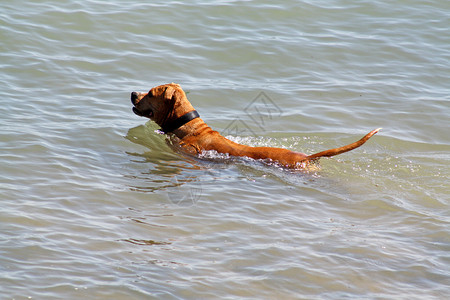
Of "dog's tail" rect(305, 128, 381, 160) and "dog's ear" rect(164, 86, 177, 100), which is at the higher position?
"dog's ear" rect(164, 86, 177, 100)

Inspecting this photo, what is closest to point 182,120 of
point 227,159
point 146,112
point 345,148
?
point 146,112

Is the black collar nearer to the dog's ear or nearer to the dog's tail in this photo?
the dog's ear

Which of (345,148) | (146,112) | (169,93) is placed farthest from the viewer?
(146,112)

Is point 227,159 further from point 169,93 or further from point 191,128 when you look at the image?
point 169,93

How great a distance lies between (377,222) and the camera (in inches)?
230

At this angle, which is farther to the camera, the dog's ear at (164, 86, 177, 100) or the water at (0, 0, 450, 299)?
the dog's ear at (164, 86, 177, 100)

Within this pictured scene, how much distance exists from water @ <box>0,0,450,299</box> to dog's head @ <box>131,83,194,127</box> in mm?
377

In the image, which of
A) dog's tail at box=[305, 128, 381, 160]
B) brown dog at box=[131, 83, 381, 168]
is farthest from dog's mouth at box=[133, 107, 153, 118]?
dog's tail at box=[305, 128, 381, 160]

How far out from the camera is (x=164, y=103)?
764 cm

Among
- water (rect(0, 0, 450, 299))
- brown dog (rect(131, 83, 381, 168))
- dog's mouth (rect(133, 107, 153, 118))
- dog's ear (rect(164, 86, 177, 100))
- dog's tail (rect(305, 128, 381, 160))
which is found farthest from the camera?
dog's mouth (rect(133, 107, 153, 118))

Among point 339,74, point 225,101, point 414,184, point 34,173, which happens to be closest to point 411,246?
point 414,184

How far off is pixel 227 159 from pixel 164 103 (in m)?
1.16

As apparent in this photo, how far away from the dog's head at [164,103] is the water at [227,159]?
14.8 inches

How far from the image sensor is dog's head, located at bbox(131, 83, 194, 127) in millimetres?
7594
